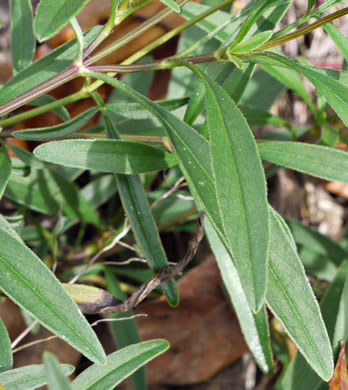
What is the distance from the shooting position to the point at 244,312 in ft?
3.78

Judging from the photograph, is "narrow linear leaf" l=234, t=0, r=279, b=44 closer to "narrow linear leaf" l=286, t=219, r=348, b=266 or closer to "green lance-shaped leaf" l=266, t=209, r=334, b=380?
"green lance-shaped leaf" l=266, t=209, r=334, b=380

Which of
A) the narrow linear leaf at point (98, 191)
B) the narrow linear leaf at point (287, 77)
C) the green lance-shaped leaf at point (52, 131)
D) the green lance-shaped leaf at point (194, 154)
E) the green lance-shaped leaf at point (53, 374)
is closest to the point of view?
the green lance-shaped leaf at point (53, 374)

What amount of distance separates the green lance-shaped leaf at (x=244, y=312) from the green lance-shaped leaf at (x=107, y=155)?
0.17 meters

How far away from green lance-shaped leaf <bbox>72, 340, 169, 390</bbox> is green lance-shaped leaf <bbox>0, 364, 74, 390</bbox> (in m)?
0.07

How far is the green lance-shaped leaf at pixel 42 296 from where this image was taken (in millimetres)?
836

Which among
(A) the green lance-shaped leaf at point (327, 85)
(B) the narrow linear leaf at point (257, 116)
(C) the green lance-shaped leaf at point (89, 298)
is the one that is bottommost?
(C) the green lance-shaped leaf at point (89, 298)

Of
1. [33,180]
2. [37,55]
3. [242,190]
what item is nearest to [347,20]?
[37,55]

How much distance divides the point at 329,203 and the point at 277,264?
4.18ft

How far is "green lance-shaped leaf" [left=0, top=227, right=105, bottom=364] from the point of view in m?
0.84

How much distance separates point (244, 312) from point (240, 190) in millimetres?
442

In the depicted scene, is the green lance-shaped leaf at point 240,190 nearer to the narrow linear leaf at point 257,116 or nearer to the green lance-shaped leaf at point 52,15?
the green lance-shaped leaf at point 52,15

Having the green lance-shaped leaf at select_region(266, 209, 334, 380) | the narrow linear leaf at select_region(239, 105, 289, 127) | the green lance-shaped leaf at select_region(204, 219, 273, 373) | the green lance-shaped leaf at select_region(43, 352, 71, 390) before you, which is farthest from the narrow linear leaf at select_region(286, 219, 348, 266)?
the green lance-shaped leaf at select_region(43, 352, 71, 390)

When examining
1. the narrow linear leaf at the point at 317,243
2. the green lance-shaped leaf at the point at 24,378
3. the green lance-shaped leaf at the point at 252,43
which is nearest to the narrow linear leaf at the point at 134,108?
the green lance-shaped leaf at the point at 252,43

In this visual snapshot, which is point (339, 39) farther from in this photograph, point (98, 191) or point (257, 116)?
point (98, 191)
